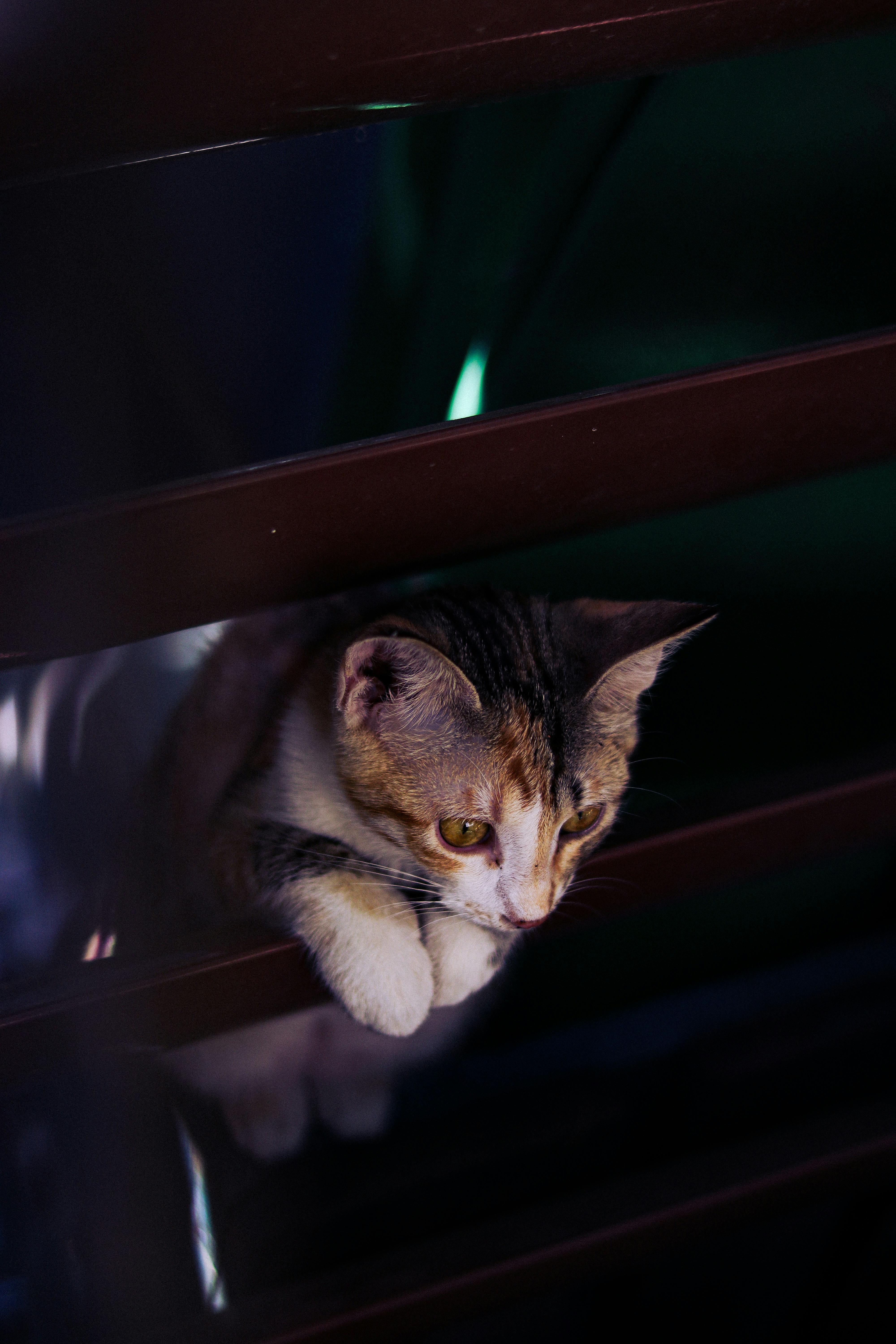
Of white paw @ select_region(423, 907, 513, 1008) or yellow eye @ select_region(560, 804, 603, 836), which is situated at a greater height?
yellow eye @ select_region(560, 804, 603, 836)

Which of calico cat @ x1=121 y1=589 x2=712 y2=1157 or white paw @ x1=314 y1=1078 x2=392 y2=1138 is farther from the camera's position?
white paw @ x1=314 y1=1078 x2=392 y2=1138

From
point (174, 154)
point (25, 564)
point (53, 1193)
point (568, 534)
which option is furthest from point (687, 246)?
point (53, 1193)

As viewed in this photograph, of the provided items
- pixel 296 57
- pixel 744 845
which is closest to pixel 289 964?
pixel 744 845

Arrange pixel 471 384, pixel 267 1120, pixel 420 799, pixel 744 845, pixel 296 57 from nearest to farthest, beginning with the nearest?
pixel 296 57 < pixel 744 845 < pixel 420 799 < pixel 267 1120 < pixel 471 384

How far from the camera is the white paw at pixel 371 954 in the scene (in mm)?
779

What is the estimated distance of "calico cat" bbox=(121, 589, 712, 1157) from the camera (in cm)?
82

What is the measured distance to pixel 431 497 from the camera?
0.59 metres

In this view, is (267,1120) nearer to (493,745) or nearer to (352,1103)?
(352,1103)

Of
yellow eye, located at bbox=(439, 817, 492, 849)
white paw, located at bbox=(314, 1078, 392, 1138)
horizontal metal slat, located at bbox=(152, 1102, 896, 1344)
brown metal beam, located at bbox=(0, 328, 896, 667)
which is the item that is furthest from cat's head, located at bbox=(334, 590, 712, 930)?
white paw, located at bbox=(314, 1078, 392, 1138)

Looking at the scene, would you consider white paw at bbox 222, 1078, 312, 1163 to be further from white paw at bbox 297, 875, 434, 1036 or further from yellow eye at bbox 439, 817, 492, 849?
yellow eye at bbox 439, 817, 492, 849

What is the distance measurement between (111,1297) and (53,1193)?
16 cm

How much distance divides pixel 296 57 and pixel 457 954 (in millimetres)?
728

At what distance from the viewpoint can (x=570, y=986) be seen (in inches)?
59.0

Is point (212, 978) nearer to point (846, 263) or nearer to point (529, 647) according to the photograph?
point (529, 647)
